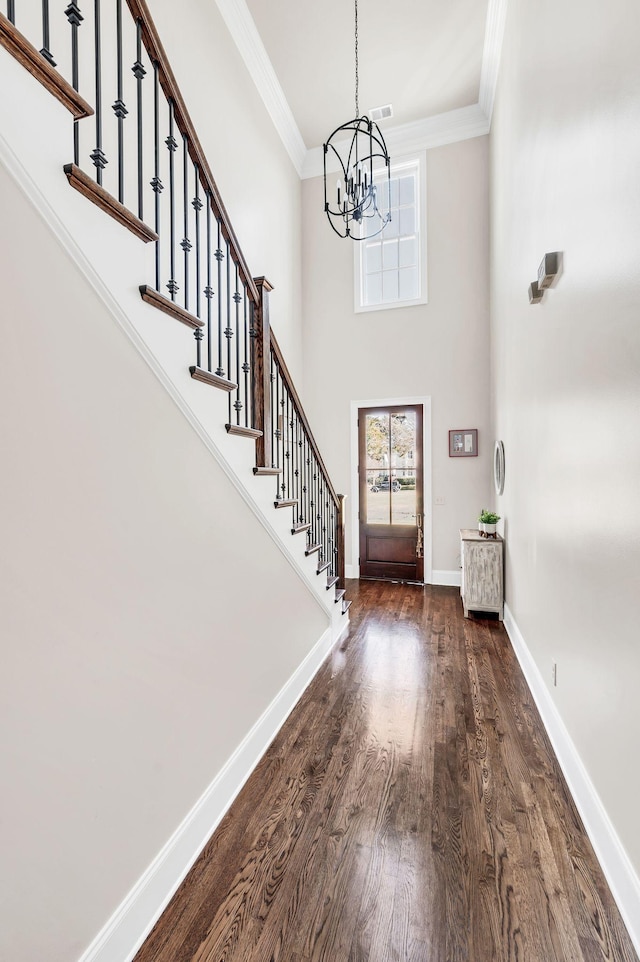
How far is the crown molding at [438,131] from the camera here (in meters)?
5.09

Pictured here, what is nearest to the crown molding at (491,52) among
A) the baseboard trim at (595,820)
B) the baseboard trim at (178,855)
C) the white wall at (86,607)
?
the white wall at (86,607)

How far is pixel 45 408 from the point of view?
1.06 metres

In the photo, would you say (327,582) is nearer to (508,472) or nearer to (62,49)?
(508,472)

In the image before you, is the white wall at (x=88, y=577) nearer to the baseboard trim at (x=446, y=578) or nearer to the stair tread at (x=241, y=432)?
the stair tread at (x=241, y=432)

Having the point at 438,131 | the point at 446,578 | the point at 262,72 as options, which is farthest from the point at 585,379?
the point at 438,131

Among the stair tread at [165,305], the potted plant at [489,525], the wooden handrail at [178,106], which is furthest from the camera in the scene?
the potted plant at [489,525]

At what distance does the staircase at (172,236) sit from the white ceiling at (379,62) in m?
1.89

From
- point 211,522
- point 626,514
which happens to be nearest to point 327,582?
point 211,522

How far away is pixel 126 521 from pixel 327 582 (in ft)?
7.30

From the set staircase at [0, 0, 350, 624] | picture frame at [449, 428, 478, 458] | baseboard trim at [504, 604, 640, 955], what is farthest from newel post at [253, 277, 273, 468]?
picture frame at [449, 428, 478, 458]

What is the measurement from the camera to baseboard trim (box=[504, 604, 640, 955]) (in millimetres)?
1336

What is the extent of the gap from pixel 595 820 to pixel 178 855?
150 centimetres

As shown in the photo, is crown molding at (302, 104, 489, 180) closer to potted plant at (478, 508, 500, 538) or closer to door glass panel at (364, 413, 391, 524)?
door glass panel at (364, 413, 391, 524)

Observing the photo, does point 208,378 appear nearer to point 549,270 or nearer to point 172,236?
point 172,236
